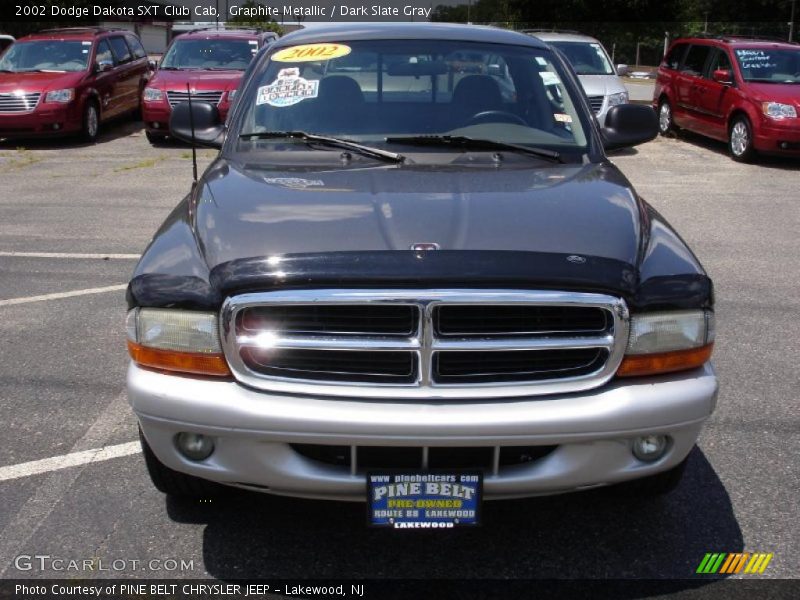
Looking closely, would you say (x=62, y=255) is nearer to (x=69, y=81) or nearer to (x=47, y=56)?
(x=69, y=81)

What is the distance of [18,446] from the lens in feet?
13.9

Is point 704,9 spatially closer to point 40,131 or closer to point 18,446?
point 40,131

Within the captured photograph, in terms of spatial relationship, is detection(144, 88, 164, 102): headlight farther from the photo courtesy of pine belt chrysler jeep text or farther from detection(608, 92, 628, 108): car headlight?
the photo courtesy of pine belt chrysler jeep text

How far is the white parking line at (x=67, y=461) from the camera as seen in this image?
397 cm

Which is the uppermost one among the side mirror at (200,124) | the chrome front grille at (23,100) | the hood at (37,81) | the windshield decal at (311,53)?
the windshield decal at (311,53)

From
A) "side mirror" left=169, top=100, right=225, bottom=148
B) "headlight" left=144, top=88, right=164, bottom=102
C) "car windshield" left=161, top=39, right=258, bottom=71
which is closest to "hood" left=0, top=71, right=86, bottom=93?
"headlight" left=144, top=88, right=164, bottom=102

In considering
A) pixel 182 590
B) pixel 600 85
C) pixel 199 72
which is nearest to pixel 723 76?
pixel 600 85

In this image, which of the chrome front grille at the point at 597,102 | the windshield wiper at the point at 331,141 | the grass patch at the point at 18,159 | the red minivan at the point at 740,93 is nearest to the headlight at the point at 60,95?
the grass patch at the point at 18,159

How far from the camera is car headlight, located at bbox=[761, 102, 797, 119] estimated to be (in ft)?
41.4

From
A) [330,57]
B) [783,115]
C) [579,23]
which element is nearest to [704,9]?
[579,23]

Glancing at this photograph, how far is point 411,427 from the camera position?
9.48 ft

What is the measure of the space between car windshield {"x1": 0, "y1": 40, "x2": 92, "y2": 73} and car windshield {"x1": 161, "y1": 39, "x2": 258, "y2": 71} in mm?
1352

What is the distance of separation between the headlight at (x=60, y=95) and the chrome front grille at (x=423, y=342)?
41.1ft

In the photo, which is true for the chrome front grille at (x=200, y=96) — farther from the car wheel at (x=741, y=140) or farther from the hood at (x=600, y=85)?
the car wheel at (x=741, y=140)
